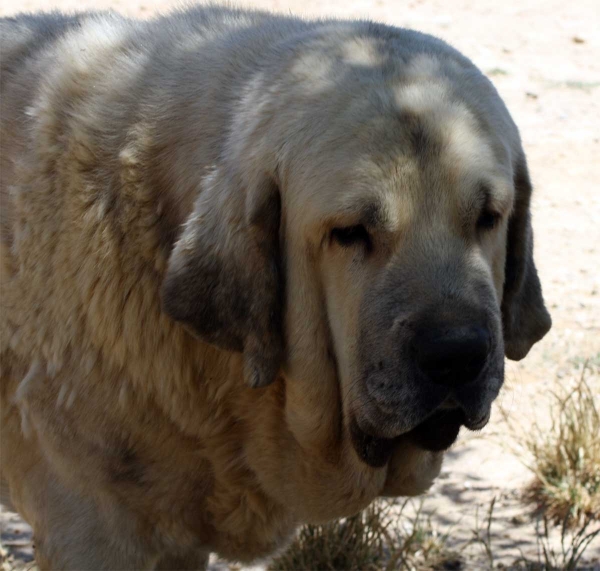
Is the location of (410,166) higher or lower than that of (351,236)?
higher

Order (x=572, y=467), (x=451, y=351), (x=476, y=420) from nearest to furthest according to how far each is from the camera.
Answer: (x=451, y=351) < (x=476, y=420) < (x=572, y=467)

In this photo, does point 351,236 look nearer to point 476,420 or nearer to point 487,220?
point 487,220

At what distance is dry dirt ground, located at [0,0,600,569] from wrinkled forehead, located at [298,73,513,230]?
146 centimetres

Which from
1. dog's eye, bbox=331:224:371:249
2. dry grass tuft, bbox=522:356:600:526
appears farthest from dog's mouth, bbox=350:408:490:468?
dry grass tuft, bbox=522:356:600:526

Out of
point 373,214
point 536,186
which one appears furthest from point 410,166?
point 536,186

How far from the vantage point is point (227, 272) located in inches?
123

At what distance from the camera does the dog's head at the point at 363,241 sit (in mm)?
2922

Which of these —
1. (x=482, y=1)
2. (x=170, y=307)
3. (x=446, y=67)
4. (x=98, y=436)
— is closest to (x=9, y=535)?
(x=98, y=436)

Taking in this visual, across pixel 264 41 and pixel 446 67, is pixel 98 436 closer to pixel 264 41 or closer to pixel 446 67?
pixel 264 41

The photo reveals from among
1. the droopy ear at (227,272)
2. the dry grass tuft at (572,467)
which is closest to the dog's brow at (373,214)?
the droopy ear at (227,272)

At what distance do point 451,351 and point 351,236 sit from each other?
46 cm

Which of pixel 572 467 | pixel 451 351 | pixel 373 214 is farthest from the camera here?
pixel 572 467

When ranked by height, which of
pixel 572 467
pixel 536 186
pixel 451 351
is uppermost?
pixel 451 351

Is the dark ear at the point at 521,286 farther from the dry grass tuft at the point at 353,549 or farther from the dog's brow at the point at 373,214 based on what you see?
the dry grass tuft at the point at 353,549
